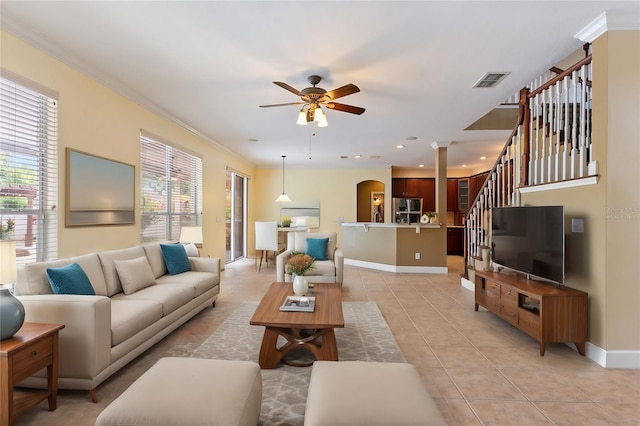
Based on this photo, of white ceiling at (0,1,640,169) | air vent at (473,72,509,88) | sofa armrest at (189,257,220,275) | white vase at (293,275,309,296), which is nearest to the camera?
white ceiling at (0,1,640,169)

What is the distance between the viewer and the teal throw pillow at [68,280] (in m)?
2.43

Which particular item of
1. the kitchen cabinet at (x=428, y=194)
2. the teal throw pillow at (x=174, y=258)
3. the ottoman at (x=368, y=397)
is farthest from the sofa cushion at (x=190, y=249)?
the kitchen cabinet at (x=428, y=194)

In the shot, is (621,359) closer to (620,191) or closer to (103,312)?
(620,191)

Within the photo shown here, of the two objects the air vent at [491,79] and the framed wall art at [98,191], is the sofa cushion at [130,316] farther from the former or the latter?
the air vent at [491,79]

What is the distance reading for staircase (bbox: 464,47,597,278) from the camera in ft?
10.1

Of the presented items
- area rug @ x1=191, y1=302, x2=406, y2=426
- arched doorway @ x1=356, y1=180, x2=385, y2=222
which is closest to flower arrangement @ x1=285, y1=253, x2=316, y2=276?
area rug @ x1=191, y1=302, x2=406, y2=426

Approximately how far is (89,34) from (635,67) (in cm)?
452

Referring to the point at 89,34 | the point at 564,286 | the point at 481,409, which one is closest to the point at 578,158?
the point at 564,286

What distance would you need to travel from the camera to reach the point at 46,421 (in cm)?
194

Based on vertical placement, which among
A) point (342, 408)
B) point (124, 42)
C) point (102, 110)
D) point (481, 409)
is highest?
point (124, 42)

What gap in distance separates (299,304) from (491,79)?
10.4 feet

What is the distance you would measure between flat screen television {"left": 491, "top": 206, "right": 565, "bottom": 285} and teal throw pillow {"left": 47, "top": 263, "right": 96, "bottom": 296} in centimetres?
410

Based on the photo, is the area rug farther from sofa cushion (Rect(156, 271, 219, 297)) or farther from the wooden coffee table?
sofa cushion (Rect(156, 271, 219, 297))

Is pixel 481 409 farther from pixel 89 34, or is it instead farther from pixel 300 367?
pixel 89 34
